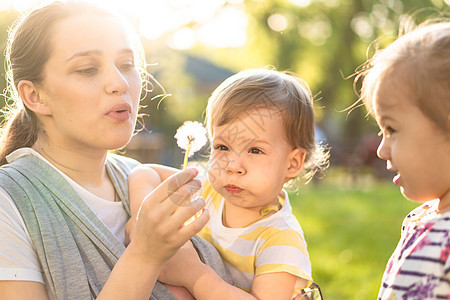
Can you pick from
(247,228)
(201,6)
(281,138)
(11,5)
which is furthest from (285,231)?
(201,6)

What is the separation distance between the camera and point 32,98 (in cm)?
221

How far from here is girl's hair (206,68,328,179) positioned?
2121 millimetres

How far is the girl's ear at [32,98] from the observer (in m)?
2.18

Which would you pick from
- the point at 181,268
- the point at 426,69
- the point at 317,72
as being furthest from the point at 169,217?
the point at 317,72

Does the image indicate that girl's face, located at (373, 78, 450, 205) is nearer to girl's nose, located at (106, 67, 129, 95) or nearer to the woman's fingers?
the woman's fingers

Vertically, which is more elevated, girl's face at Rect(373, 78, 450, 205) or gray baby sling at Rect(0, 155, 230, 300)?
girl's face at Rect(373, 78, 450, 205)

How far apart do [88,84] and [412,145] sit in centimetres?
123

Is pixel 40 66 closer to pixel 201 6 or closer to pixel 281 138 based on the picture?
pixel 281 138

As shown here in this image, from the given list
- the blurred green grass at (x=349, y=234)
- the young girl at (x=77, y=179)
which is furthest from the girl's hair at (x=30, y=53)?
the blurred green grass at (x=349, y=234)

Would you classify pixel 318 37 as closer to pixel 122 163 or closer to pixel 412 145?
pixel 122 163

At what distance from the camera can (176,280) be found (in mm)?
2029

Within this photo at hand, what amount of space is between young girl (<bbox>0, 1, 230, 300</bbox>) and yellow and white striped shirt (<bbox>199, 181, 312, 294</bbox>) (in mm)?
106

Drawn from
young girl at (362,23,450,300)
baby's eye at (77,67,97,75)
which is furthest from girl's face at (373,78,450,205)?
baby's eye at (77,67,97,75)

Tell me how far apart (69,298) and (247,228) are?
0.74 m
